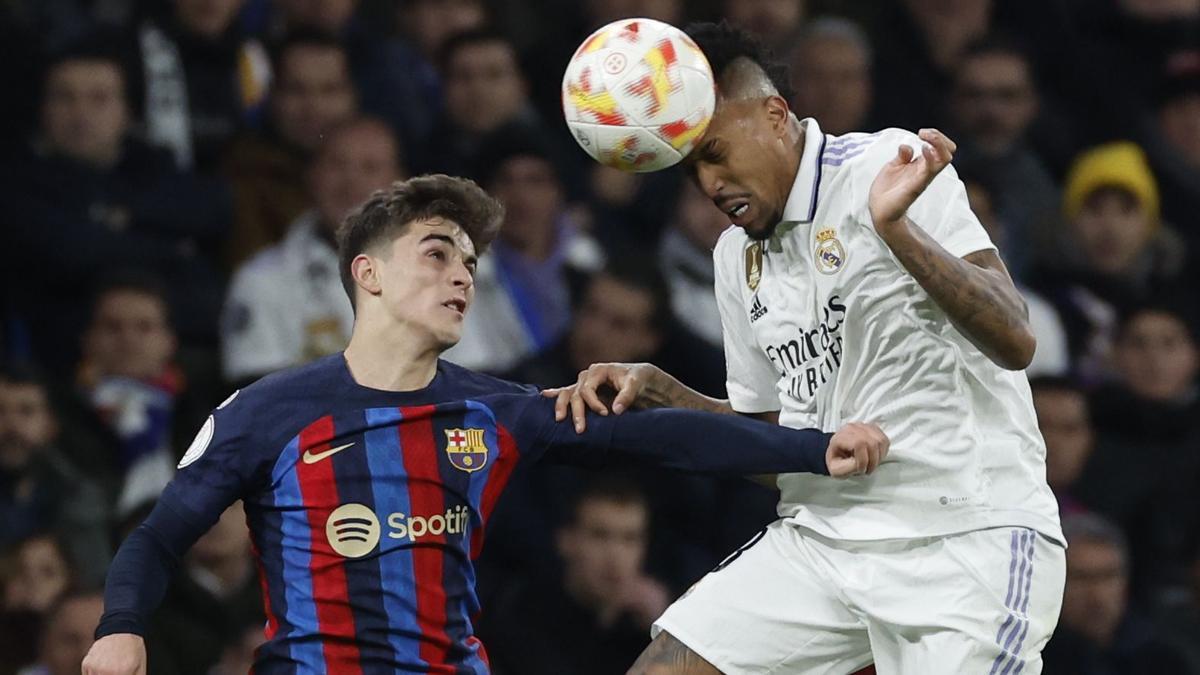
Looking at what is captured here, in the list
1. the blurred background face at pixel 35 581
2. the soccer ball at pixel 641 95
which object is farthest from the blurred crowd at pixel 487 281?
the soccer ball at pixel 641 95

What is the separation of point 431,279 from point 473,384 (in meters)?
0.27

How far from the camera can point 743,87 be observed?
16.2 ft

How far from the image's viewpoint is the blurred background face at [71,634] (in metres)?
6.90

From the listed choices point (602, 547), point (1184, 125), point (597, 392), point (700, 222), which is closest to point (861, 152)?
point (597, 392)

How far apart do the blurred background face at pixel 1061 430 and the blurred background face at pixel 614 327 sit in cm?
166

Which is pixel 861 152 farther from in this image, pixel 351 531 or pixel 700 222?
pixel 700 222

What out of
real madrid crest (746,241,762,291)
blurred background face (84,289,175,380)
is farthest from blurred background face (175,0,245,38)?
real madrid crest (746,241,762,291)

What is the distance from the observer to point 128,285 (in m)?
7.60

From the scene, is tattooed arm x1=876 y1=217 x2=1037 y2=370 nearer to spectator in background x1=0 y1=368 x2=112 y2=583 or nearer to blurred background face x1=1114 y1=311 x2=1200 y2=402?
spectator in background x1=0 y1=368 x2=112 y2=583

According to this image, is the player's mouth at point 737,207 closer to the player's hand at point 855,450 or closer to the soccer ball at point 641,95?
the soccer ball at point 641,95

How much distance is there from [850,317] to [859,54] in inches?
183

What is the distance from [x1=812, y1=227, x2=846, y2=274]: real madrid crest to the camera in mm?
4848

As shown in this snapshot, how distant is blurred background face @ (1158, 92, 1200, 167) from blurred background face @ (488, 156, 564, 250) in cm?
355

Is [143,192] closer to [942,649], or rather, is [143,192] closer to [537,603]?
[537,603]
